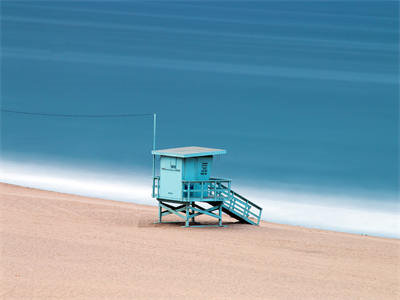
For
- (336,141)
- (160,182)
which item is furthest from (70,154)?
(160,182)

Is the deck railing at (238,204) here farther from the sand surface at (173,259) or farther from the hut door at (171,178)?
the hut door at (171,178)

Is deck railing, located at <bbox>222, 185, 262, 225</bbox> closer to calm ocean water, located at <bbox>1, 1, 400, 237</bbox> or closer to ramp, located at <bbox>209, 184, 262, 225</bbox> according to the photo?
ramp, located at <bbox>209, 184, 262, 225</bbox>

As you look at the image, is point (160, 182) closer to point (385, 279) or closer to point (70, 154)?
point (385, 279)

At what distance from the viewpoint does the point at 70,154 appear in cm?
5059

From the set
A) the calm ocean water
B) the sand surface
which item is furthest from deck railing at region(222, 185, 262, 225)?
the calm ocean water

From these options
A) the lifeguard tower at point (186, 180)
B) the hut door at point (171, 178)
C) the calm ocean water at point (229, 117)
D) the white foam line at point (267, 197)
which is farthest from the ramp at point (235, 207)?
the calm ocean water at point (229, 117)

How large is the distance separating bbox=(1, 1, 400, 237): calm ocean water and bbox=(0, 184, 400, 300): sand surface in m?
7.12

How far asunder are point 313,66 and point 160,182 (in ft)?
302

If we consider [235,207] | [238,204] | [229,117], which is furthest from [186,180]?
[229,117]

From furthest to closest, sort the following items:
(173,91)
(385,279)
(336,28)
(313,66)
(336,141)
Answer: (336,28) → (313,66) → (173,91) → (336,141) → (385,279)

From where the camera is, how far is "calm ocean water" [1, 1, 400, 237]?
4081 centimetres

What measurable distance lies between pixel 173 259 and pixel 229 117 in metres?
48.2

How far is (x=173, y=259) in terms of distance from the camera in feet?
72.8

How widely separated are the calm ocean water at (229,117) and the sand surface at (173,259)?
7120 millimetres
